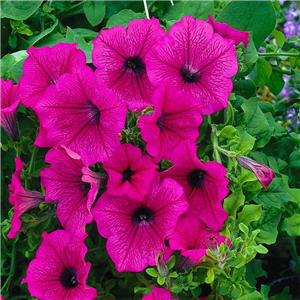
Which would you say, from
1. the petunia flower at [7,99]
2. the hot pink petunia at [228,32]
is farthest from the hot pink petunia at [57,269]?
the hot pink petunia at [228,32]

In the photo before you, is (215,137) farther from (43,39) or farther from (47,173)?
(43,39)

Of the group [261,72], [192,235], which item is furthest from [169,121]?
[261,72]

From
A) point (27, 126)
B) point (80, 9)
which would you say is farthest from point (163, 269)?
point (80, 9)

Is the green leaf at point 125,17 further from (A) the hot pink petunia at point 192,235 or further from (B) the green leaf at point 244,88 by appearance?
(A) the hot pink petunia at point 192,235

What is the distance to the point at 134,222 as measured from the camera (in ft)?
2.53

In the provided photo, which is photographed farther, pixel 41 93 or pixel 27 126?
pixel 27 126

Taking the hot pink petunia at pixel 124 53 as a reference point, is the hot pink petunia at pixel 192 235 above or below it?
below

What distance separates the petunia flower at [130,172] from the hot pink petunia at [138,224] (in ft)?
0.11

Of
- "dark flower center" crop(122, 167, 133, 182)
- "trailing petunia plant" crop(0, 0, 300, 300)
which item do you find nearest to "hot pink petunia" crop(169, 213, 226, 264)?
"trailing petunia plant" crop(0, 0, 300, 300)

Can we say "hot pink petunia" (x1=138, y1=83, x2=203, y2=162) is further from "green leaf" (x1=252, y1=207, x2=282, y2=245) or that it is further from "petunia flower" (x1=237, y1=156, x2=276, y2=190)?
"green leaf" (x1=252, y1=207, x2=282, y2=245)

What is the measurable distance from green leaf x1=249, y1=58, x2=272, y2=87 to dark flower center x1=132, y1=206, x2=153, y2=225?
0.51 m

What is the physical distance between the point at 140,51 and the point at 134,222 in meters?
0.29

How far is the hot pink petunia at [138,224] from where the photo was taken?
29.2 inches

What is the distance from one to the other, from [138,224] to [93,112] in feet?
0.65
